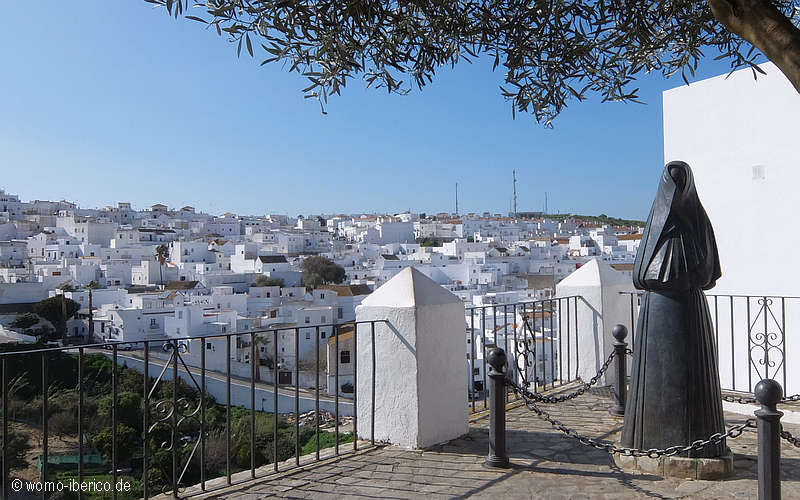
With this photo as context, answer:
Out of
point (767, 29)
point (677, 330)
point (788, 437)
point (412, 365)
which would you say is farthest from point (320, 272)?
point (767, 29)

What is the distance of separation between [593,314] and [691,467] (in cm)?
305

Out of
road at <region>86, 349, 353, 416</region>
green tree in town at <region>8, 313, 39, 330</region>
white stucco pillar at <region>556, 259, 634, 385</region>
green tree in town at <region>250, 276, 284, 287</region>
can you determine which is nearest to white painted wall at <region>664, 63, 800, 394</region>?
white stucco pillar at <region>556, 259, 634, 385</region>

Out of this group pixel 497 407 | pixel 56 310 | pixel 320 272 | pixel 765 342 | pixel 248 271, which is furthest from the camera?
pixel 248 271

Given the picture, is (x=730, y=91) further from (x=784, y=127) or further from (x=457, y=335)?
(x=457, y=335)

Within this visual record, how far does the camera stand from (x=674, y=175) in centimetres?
394

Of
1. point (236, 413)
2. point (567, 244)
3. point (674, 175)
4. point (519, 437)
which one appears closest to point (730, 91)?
point (674, 175)

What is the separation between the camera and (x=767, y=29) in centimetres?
252

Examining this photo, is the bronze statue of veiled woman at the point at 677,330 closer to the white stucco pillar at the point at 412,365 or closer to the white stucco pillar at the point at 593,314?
the white stucco pillar at the point at 412,365

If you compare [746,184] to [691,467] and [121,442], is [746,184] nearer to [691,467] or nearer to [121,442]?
[691,467]

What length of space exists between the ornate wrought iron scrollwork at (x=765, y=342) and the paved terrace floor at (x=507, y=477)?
62.3 inches

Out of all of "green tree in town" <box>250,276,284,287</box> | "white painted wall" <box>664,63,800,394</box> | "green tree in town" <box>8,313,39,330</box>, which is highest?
"white painted wall" <box>664,63,800,394</box>

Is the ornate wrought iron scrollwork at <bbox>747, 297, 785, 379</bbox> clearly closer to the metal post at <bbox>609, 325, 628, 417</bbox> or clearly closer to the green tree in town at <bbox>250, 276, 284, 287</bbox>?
the metal post at <bbox>609, 325, 628, 417</bbox>

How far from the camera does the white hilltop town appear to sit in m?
41.2

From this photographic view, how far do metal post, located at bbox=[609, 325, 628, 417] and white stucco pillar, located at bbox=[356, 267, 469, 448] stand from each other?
4.75ft
